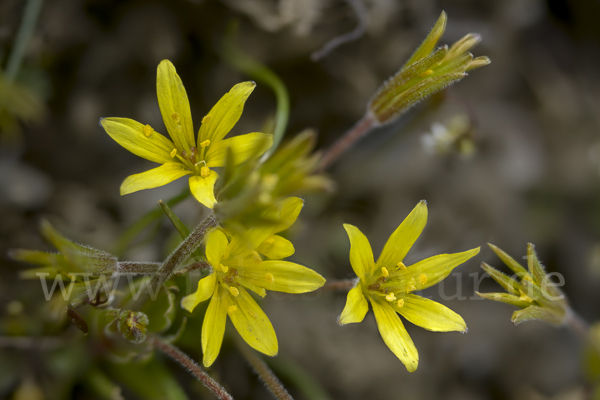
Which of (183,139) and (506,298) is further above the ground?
(183,139)

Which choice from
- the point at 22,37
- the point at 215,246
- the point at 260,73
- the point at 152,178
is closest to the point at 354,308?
the point at 215,246

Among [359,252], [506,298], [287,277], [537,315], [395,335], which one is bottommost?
[537,315]

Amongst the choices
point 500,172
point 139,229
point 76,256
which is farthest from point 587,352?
point 76,256

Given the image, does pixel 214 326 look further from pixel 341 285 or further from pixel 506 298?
pixel 506 298

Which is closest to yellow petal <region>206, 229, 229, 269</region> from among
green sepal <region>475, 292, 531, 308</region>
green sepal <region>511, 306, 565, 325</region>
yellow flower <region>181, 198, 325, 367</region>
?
yellow flower <region>181, 198, 325, 367</region>

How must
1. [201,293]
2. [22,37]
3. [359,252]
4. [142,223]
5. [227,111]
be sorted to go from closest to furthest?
[201,293], [227,111], [359,252], [142,223], [22,37]

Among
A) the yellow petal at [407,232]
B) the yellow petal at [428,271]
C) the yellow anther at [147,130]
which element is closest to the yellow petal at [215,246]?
the yellow anther at [147,130]
